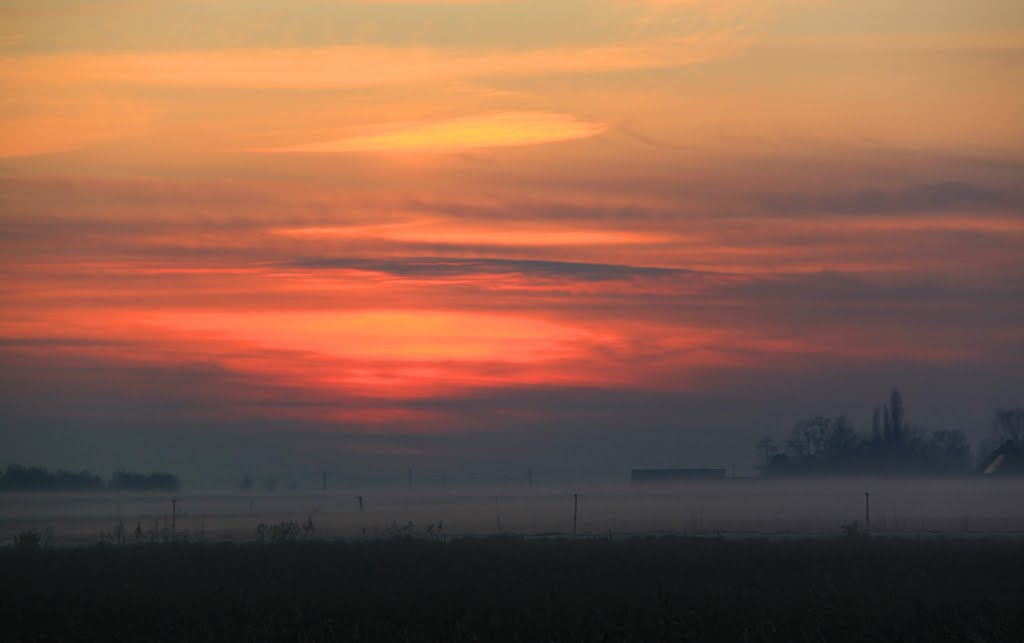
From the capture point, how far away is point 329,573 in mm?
38906

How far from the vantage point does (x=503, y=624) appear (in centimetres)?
2706

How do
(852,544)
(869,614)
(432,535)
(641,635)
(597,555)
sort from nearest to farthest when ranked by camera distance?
(641,635) → (869,614) → (597,555) → (852,544) → (432,535)

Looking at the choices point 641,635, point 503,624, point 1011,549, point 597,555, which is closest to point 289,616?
point 503,624

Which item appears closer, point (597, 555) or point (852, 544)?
point (597, 555)

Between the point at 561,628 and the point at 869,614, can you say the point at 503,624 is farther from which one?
the point at 869,614

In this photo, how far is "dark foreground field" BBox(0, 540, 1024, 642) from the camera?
26422 millimetres

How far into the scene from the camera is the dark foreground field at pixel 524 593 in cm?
2642

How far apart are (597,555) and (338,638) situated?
19042mm

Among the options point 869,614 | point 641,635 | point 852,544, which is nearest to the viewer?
point 641,635

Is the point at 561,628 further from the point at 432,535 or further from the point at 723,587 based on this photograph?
the point at 432,535

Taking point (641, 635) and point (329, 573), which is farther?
point (329, 573)

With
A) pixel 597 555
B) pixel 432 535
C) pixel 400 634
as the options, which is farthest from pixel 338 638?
pixel 432 535

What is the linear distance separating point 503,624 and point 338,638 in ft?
11.2

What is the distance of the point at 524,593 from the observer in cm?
3294
